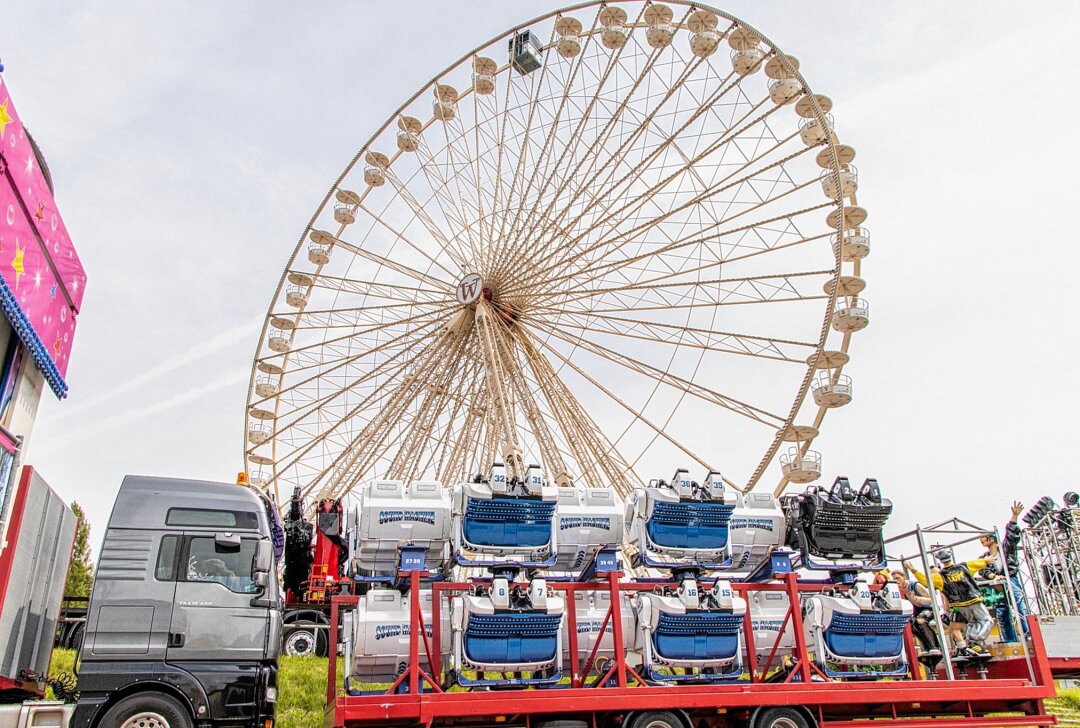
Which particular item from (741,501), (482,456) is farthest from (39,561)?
(482,456)

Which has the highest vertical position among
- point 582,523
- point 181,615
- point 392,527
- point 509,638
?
point 582,523

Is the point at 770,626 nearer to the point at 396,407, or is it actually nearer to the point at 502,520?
the point at 502,520

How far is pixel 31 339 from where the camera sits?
35.4ft

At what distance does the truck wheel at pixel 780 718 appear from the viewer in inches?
320

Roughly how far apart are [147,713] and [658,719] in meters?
4.53

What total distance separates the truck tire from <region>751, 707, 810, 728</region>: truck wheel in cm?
525

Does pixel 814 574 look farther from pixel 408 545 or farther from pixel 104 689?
pixel 104 689

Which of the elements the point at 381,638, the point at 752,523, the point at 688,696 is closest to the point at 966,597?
the point at 752,523

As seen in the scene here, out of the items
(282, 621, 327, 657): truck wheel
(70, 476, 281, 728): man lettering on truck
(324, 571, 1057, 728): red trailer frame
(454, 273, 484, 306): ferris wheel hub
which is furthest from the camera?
(454, 273, 484, 306): ferris wheel hub

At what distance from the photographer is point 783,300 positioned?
18.9 metres

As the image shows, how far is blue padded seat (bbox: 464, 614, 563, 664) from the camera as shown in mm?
7832

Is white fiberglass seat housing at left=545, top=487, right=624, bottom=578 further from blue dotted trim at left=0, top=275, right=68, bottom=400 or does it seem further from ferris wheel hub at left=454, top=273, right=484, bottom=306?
ferris wheel hub at left=454, top=273, right=484, bottom=306

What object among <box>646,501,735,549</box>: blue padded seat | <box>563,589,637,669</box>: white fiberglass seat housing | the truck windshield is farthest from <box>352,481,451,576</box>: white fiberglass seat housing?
<box>646,501,735,549</box>: blue padded seat

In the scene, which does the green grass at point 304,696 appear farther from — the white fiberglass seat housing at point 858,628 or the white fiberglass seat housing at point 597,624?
the white fiberglass seat housing at point 597,624
